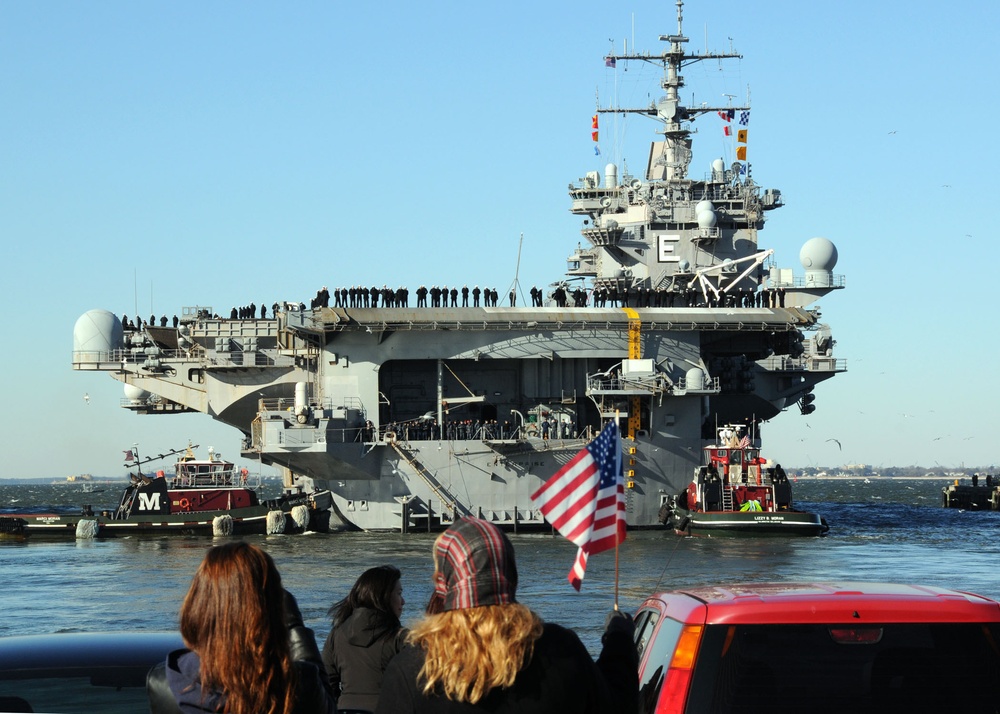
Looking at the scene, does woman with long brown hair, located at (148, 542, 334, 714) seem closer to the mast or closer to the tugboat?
the mast

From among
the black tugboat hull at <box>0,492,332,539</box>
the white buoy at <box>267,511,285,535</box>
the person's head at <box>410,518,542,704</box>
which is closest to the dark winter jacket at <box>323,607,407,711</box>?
the person's head at <box>410,518,542,704</box>

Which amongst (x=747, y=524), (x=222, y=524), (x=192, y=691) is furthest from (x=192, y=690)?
(x=222, y=524)

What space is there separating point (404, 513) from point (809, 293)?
53.7 ft

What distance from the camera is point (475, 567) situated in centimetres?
369

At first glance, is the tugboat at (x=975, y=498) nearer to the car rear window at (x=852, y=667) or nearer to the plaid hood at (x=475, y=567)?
the car rear window at (x=852, y=667)

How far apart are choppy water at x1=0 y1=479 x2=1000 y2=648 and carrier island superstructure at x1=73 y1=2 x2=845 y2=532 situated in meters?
1.79

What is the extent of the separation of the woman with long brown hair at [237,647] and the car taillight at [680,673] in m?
1.69

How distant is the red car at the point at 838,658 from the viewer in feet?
16.1

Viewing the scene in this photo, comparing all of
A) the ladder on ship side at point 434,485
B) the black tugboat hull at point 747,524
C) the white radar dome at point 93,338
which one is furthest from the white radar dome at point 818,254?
the white radar dome at point 93,338

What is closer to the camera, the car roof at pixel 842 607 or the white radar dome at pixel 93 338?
the car roof at pixel 842 607

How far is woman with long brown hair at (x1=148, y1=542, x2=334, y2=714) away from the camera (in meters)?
3.55

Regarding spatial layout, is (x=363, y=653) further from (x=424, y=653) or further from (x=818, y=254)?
(x=818, y=254)

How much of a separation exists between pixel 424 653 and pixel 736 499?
34514 millimetres

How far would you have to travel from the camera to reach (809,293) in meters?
44.5
